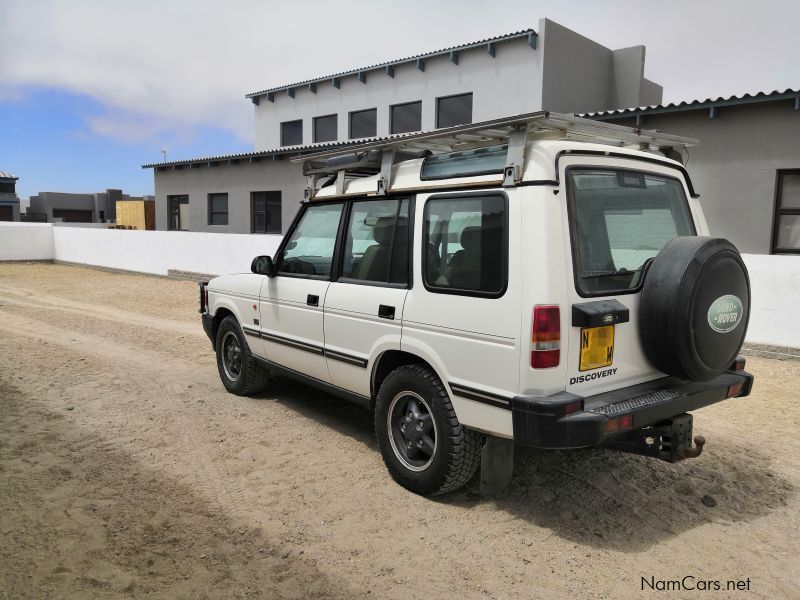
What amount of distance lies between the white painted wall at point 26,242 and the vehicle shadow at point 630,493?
24.0 metres

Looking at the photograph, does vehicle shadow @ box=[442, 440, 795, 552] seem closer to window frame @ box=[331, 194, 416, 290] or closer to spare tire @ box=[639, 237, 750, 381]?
spare tire @ box=[639, 237, 750, 381]

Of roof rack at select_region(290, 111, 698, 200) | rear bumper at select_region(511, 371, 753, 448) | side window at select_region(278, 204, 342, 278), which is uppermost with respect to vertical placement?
roof rack at select_region(290, 111, 698, 200)

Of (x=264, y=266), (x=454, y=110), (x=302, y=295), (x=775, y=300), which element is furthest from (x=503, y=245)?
(x=454, y=110)

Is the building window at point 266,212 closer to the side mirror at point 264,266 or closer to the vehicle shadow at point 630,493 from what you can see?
the side mirror at point 264,266

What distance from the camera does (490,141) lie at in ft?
12.8

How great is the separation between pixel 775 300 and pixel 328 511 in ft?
22.6

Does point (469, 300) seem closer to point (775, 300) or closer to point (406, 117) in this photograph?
point (775, 300)

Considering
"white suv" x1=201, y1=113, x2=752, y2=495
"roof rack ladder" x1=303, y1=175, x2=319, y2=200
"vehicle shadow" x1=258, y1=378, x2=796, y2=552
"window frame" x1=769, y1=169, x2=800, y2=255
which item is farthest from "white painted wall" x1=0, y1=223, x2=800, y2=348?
"roof rack ladder" x1=303, y1=175, x2=319, y2=200

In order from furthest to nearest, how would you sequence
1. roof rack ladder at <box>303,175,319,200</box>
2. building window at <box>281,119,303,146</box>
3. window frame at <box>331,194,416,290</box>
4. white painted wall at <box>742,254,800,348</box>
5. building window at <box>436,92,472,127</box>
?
building window at <box>281,119,303,146</box>
building window at <box>436,92,472,127</box>
white painted wall at <box>742,254,800,348</box>
roof rack ladder at <box>303,175,319,200</box>
window frame at <box>331,194,416,290</box>

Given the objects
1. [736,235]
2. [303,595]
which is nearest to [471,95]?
[736,235]

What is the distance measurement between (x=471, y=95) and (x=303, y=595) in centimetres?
1865

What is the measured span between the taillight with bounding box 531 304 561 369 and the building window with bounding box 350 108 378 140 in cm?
2005

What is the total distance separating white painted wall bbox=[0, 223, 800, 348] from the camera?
7930 millimetres

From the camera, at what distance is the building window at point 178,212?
950 inches
